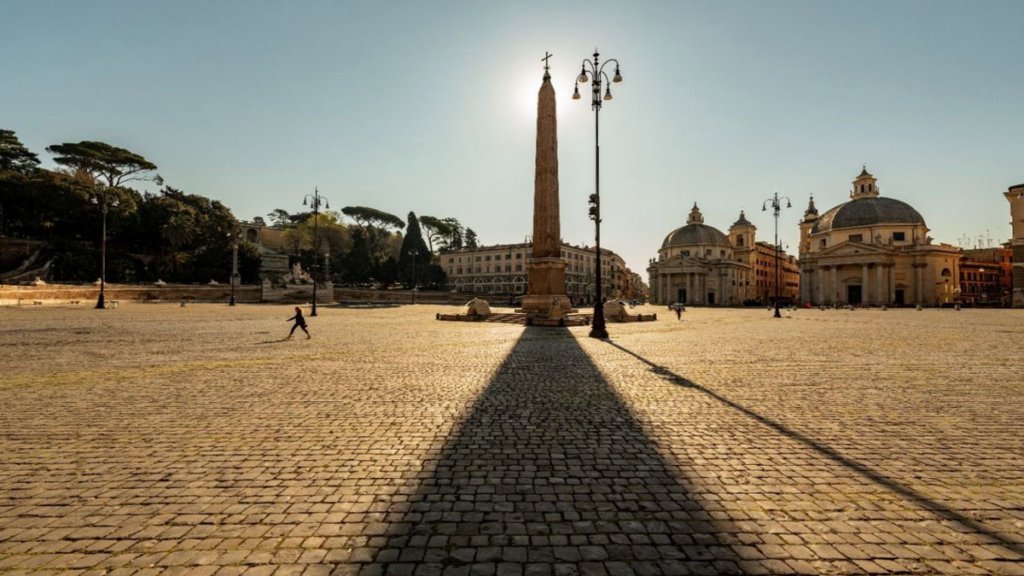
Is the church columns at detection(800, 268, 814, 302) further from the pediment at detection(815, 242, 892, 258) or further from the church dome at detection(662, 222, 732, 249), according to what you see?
the church dome at detection(662, 222, 732, 249)

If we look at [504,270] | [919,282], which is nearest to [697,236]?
[919,282]

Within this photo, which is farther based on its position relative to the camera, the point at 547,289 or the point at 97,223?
the point at 97,223

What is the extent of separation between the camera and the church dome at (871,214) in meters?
75.0

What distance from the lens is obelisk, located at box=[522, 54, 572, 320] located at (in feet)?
77.7

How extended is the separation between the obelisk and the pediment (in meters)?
68.8

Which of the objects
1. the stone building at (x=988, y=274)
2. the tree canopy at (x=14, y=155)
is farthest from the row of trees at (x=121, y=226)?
the stone building at (x=988, y=274)

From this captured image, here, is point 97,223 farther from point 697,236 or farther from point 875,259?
point 875,259

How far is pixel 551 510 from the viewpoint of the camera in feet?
11.1

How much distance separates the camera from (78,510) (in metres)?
3.33

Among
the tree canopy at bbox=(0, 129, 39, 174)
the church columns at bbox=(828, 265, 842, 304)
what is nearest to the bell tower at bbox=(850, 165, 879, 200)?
the church columns at bbox=(828, 265, 842, 304)

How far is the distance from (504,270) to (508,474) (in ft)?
312

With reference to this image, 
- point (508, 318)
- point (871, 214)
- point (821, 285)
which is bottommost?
point (508, 318)

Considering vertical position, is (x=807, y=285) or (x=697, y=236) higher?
(x=697, y=236)

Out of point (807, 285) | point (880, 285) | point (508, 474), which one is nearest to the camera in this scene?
point (508, 474)
